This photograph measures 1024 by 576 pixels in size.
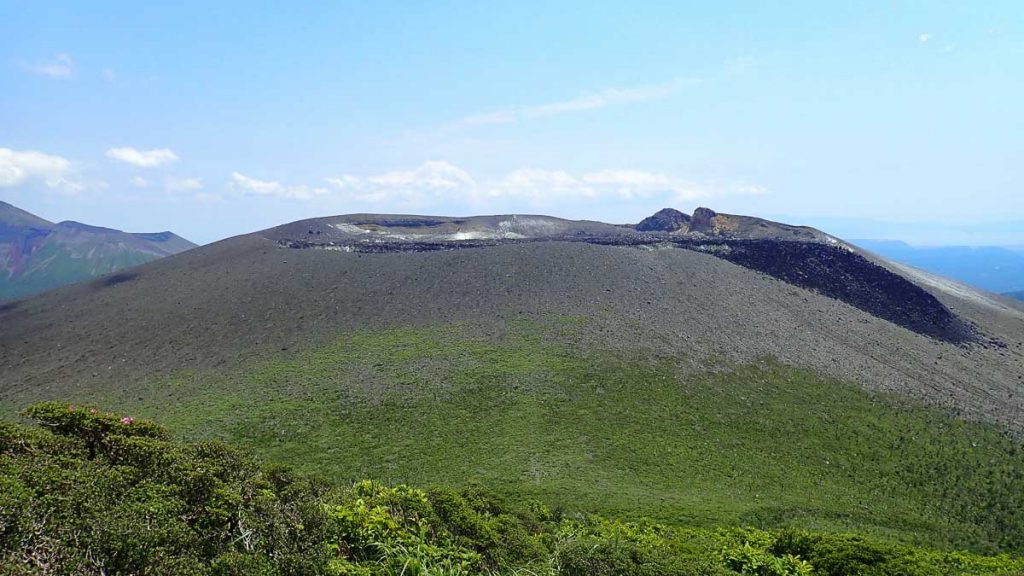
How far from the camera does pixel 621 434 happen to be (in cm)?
3117

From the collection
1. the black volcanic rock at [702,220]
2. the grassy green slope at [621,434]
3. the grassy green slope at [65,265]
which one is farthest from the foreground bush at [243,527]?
the grassy green slope at [65,265]

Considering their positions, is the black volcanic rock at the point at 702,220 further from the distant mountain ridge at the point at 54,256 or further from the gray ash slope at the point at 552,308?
the distant mountain ridge at the point at 54,256

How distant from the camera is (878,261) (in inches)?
2618

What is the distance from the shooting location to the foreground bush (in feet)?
25.6

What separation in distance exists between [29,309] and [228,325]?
25.4 metres

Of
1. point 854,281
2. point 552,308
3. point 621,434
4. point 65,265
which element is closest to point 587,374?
point 621,434

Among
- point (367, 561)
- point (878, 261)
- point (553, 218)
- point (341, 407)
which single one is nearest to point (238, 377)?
point (341, 407)

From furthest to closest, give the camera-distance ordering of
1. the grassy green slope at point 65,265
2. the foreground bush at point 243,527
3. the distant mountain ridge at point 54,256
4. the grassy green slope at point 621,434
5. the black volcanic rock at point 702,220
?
1. the distant mountain ridge at point 54,256
2. the grassy green slope at point 65,265
3. the black volcanic rock at point 702,220
4. the grassy green slope at point 621,434
5. the foreground bush at point 243,527

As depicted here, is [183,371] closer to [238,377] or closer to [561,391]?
[238,377]

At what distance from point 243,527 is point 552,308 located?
39.9 metres

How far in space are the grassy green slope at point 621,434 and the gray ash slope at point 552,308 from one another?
340 cm

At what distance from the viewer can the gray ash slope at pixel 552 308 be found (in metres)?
40.8

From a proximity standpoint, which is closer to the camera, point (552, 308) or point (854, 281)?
point (552, 308)

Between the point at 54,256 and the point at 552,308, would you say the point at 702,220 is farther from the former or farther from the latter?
the point at 54,256
